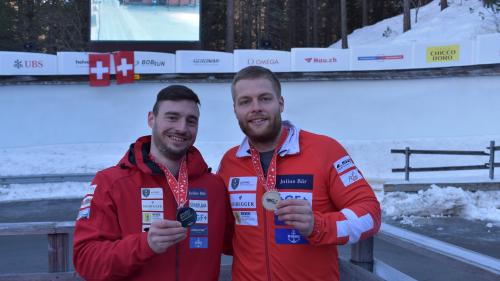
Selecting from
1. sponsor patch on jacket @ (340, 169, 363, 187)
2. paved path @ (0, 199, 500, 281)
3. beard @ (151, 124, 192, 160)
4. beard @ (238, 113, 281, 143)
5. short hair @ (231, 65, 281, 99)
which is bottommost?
paved path @ (0, 199, 500, 281)

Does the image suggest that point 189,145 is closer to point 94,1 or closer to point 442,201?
point 442,201

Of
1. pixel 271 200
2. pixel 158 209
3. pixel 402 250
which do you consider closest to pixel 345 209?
pixel 271 200

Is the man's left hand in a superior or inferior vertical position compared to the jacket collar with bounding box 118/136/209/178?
inferior

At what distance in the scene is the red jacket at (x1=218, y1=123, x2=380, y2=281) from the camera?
236 centimetres

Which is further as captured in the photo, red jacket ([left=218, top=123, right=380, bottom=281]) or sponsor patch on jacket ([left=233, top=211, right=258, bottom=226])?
sponsor patch on jacket ([left=233, top=211, right=258, bottom=226])

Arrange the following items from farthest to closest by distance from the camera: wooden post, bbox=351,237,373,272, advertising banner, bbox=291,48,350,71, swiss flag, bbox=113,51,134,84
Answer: advertising banner, bbox=291,48,350,71 < swiss flag, bbox=113,51,134,84 < wooden post, bbox=351,237,373,272

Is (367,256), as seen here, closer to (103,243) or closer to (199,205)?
(199,205)

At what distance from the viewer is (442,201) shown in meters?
10.2

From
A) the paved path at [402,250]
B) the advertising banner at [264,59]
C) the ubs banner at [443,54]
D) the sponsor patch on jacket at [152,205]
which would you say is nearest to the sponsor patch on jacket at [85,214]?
the sponsor patch on jacket at [152,205]

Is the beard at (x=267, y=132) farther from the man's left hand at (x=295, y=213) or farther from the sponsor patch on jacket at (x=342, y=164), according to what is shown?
the man's left hand at (x=295, y=213)

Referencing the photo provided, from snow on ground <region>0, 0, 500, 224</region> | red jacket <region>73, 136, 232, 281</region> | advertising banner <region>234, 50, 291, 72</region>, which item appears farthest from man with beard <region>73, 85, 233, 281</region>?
advertising banner <region>234, 50, 291, 72</region>

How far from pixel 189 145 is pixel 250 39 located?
4347 cm

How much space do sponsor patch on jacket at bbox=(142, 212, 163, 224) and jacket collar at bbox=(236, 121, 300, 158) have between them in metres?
0.47

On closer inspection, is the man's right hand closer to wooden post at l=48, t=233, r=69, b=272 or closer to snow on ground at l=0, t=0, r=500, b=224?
wooden post at l=48, t=233, r=69, b=272
